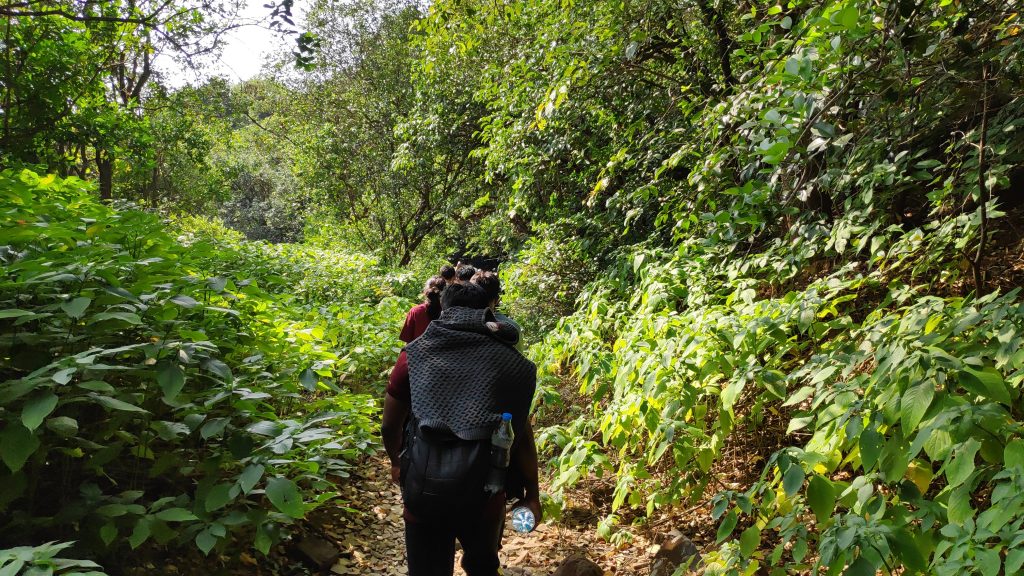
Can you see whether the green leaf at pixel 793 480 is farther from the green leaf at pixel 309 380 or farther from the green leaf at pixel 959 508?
the green leaf at pixel 309 380

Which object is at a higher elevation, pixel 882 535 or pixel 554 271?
pixel 882 535

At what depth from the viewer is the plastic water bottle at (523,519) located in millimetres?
2217

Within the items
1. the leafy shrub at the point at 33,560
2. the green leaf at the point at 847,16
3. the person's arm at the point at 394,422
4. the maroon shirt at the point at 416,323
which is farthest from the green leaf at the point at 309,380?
the green leaf at the point at 847,16

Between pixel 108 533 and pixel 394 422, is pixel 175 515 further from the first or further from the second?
pixel 394 422

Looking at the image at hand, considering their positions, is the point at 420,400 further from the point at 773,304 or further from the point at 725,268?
the point at 725,268

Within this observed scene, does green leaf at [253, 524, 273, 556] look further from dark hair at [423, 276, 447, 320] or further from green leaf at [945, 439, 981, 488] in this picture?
green leaf at [945, 439, 981, 488]

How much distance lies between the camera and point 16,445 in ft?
6.01

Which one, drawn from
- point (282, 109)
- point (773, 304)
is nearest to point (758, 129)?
point (773, 304)

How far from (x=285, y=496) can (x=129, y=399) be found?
0.81 meters

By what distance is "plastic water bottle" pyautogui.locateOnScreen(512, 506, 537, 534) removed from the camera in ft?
7.27

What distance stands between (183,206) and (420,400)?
63.4 ft

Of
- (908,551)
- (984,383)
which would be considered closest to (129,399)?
(908,551)

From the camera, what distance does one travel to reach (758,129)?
353 cm

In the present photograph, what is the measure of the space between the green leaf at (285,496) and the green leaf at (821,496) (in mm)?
1756
